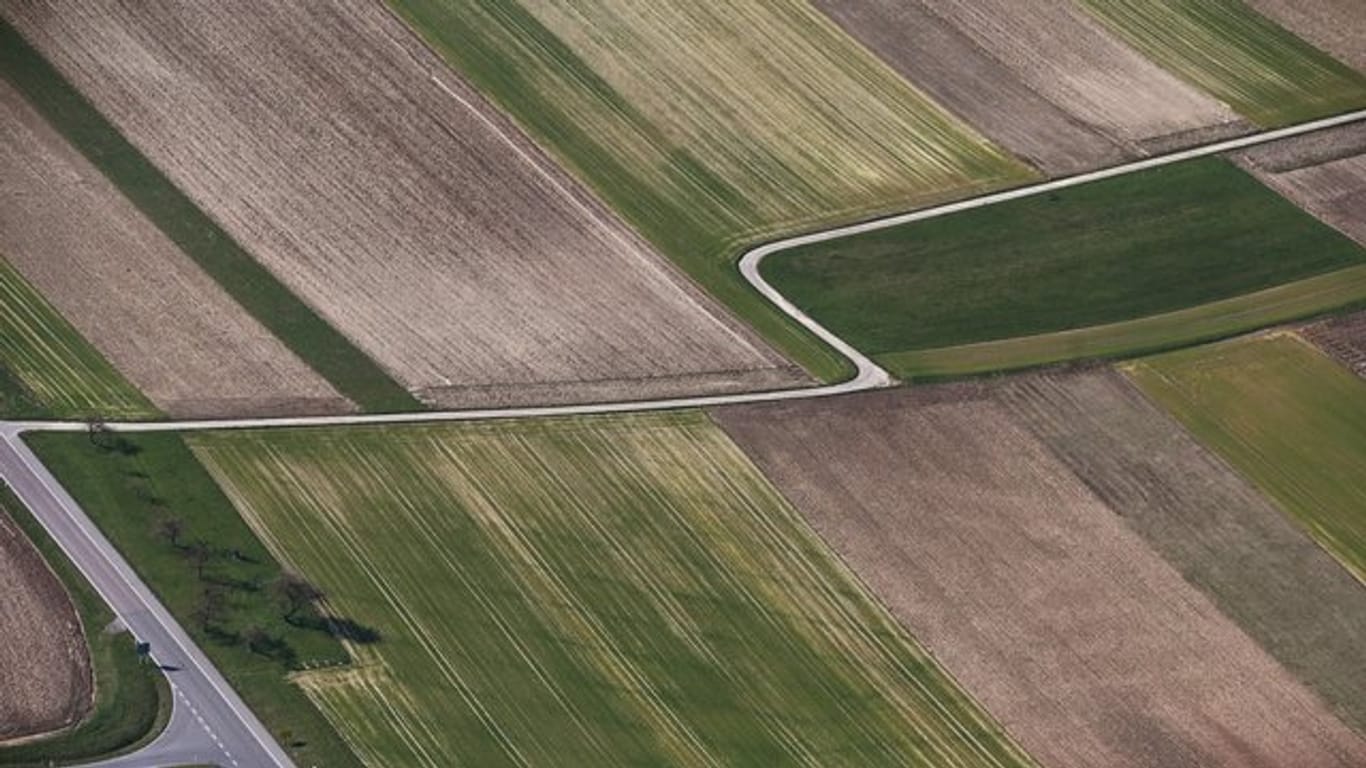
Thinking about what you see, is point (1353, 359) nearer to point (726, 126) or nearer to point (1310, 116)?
point (1310, 116)

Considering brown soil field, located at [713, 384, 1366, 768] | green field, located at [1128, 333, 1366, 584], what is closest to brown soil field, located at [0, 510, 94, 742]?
brown soil field, located at [713, 384, 1366, 768]

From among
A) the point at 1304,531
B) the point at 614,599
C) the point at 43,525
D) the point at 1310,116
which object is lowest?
the point at 43,525

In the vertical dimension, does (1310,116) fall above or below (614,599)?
above

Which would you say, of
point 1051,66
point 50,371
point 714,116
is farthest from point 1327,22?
point 50,371

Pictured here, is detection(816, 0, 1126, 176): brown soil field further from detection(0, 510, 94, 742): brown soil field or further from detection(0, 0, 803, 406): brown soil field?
detection(0, 510, 94, 742): brown soil field

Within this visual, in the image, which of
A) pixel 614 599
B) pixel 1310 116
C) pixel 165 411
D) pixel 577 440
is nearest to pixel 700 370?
pixel 577 440

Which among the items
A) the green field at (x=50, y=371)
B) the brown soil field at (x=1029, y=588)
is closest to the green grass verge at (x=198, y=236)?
the green field at (x=50, y=371)

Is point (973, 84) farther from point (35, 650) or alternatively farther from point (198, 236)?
point (35, 650)
